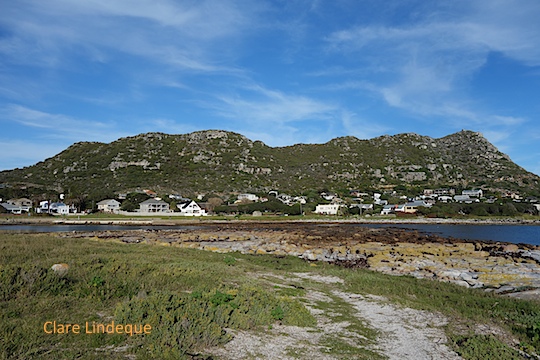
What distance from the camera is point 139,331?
22.5 feet

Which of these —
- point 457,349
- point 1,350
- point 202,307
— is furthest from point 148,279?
point 457,349

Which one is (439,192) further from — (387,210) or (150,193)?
(150,193)

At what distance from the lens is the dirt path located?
699 cm

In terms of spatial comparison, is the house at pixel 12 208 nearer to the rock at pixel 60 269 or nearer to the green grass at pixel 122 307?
the green grass at pixel 122 307

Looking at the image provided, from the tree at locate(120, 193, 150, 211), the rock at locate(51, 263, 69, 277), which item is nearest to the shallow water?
the tree at locate(120, 193, 150, 211)

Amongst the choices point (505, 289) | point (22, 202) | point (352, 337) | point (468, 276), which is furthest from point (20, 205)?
point (352, 337)

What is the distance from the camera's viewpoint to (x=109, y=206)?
345ft

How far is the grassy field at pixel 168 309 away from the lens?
6.32 m

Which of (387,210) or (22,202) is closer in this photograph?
(22,202)

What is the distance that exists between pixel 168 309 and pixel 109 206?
350 ft

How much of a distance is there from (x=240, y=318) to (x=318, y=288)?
20.5ft

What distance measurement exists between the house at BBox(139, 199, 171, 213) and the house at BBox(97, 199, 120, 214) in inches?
316

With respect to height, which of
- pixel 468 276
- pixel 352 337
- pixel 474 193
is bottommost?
pixel 468 276

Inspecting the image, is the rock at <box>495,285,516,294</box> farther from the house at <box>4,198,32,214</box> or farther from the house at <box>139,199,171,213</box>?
the house at <box>4,198,32,214</box>
